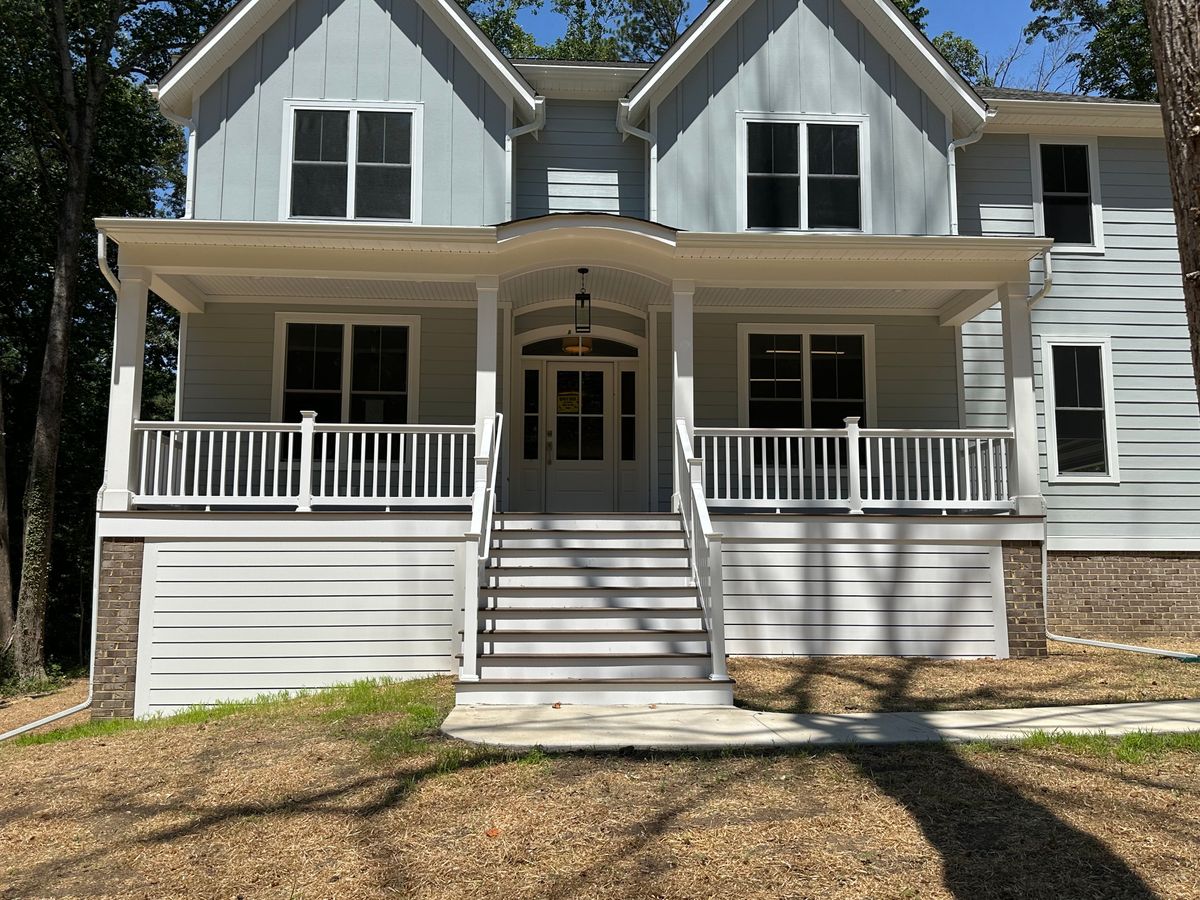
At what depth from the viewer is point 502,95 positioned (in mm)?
11781

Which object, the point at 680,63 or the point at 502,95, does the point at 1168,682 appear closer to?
the point at 680,63

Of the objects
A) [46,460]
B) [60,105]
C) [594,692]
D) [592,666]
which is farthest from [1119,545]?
[60,105]

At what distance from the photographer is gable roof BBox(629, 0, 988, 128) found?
11.8 meters

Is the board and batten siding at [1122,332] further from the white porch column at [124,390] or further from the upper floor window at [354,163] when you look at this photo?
the white porch column at [124,390]

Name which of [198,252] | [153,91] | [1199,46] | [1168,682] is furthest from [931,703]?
[153,91]

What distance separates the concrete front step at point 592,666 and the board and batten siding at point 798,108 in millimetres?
6250

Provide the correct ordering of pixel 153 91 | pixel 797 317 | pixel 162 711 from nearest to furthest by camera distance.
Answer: pixel 162 711, pixel 153 91, pixel 797 317

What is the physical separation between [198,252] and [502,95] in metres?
4.40

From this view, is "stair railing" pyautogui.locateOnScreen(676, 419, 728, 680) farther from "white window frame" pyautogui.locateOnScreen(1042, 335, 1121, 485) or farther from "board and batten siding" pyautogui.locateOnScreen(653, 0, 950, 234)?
"white window frame" pyautogui.locateOnScreen(1042, 335, 1121, 485)

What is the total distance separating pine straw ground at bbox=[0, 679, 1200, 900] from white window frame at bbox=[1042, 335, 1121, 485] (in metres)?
7.18

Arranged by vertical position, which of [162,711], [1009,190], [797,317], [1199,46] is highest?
[1009,190]

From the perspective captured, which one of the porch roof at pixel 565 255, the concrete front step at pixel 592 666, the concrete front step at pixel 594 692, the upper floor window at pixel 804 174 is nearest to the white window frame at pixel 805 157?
the upper floor window at pixel 804 174

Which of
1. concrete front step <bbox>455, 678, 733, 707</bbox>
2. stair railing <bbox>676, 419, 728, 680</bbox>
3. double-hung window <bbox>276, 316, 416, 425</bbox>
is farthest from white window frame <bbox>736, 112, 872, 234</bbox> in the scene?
concrete front step <bbox>455, 678, 733, 707</bbox>

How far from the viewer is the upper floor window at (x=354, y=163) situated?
11555 millimetres
